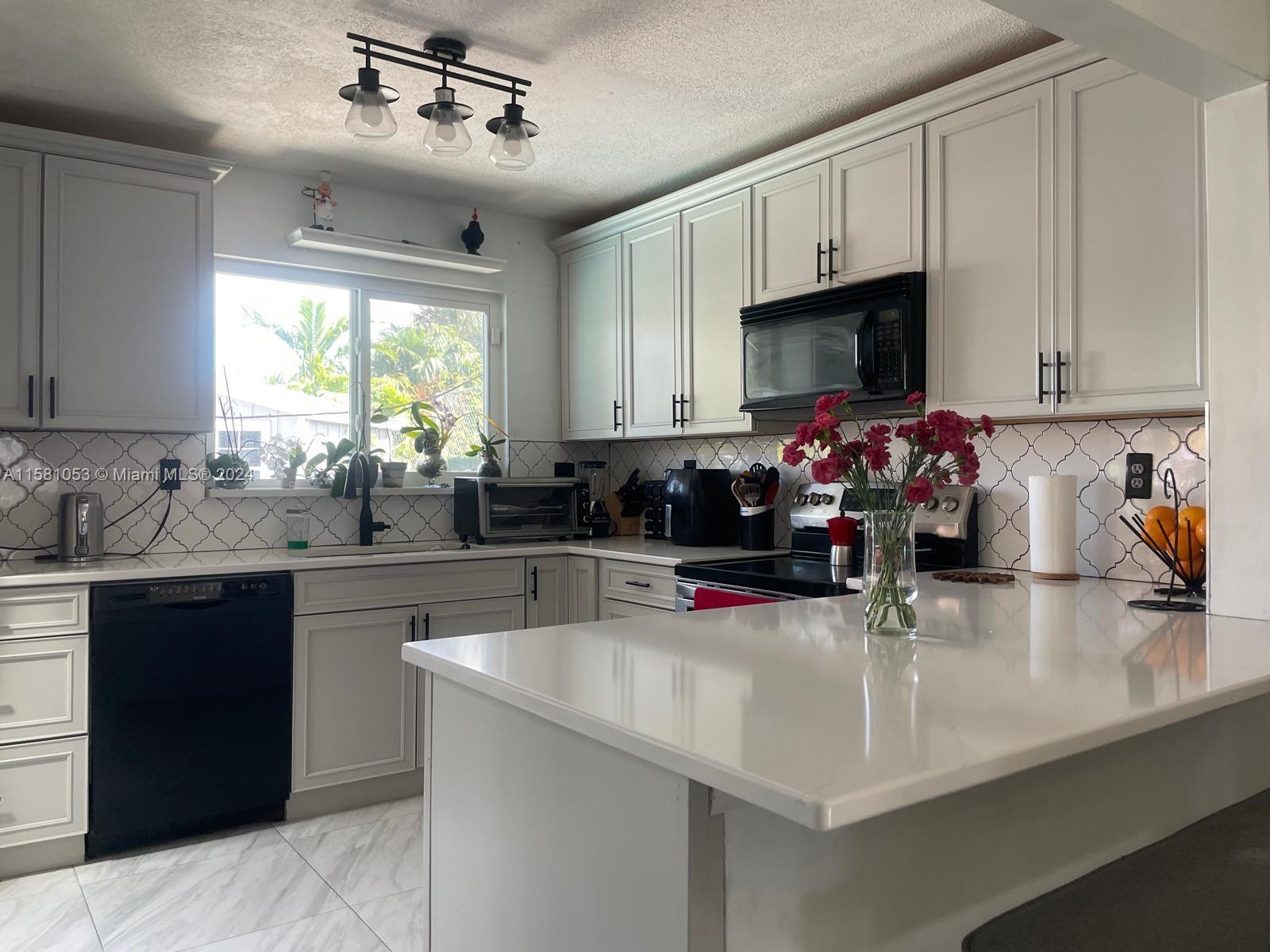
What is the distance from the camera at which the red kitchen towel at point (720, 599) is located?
2.82 meters

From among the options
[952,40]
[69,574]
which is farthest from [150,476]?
[952,40]

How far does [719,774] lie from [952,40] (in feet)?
8.15

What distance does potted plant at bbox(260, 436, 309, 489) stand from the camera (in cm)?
374

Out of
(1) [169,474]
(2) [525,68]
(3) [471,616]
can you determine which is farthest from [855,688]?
(1) [169,474]

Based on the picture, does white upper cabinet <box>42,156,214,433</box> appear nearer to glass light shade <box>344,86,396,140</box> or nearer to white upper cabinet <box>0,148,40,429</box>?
white upper cabinet <box>0,148,40,429</box>

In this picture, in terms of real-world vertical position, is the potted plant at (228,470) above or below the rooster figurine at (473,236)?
below

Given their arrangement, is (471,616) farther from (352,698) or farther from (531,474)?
(531,474)

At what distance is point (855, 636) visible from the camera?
1624 mm

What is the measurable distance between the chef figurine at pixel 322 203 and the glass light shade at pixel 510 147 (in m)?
1.41

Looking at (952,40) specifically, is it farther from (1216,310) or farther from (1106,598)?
(1106,598)

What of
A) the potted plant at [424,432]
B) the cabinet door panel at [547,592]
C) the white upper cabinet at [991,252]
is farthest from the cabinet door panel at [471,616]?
the white upper cabinet at [991,252]

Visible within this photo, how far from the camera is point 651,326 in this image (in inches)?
153

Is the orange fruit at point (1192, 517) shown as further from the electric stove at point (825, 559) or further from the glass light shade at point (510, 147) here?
the glass light shade at point (510, 147)

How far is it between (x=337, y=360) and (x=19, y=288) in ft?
4.02
